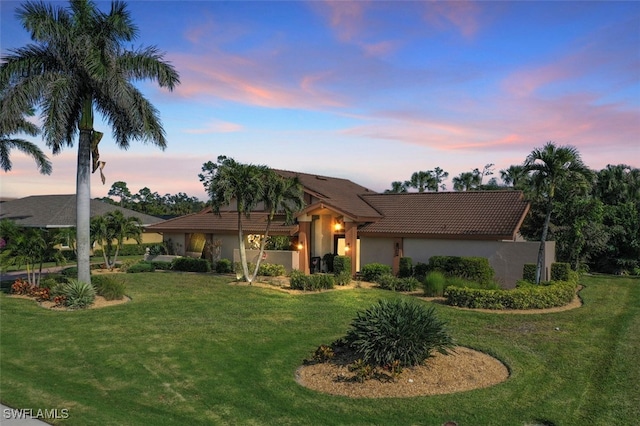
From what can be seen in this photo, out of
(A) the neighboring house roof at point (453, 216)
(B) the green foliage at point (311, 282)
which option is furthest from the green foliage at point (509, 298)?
(B) the green foliage at point (311, 282)

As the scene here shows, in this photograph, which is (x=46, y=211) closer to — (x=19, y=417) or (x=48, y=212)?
(x=48, y=212)

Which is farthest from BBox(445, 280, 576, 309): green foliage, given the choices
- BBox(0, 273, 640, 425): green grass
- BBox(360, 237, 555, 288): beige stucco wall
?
BBox(360, 237, 555, 288): beige stucco wall

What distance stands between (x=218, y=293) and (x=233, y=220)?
11.7m

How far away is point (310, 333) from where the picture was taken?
13578 millimetres

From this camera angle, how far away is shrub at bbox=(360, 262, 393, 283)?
24938mm

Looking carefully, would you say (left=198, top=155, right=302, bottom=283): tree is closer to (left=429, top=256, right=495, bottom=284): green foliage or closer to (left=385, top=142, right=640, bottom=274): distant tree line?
(left=429, top=256, right=495, bottom=284): green foliage

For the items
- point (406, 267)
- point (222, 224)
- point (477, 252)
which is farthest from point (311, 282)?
point (222, 224)

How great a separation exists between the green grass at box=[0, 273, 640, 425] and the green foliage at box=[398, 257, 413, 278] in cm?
721

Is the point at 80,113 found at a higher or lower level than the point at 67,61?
lower

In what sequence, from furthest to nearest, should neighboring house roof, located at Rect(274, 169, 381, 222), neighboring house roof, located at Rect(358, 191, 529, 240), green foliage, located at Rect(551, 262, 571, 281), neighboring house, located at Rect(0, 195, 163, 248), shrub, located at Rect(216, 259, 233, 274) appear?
neighboring house, located at Rect(0, 195, 163, 248)
shrub, located at Rect(216, 259, 233, 274)
neighboring house roof, located at Rect(274, 169, 381, 222)
neighboring house roof, located at Rect(358, 191, 529, 240)
green foliage, located at Rect(551, 262, 571, 281)

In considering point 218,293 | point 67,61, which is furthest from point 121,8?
point 218,293

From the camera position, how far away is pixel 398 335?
9.55 meters

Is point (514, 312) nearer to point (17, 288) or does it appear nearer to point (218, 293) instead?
point (218, 293)

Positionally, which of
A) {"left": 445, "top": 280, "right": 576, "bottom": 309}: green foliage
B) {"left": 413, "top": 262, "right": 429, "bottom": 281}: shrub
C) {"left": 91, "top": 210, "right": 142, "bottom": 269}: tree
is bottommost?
{"left": 445, "top": 280, "right": 576, "bottom": 309}: green foliage
